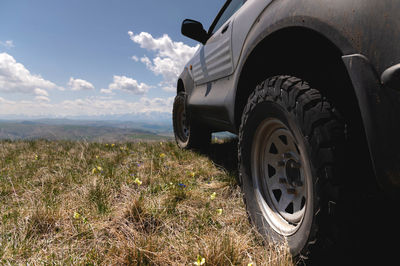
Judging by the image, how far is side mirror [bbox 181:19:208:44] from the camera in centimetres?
278

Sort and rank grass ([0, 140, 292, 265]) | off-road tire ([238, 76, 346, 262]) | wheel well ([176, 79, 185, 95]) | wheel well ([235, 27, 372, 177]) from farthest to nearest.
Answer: wheel well ([176, 79, 185, 95]), grass ([0, 140, 292, 265]), wheel well ([235, 27, 372, 177]), off-road tire ([238, 76, 346, 262])

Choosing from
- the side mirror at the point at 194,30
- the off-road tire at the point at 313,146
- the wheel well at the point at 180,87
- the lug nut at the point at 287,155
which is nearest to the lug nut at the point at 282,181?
the lug nut at the point at 287,155

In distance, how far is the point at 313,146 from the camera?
0.93m

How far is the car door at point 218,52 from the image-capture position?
2045 mm

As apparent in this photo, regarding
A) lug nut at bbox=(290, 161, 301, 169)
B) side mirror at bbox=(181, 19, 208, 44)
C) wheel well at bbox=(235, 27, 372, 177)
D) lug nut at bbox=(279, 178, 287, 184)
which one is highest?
side mirror at bbox=(181, 19, 208, 44)

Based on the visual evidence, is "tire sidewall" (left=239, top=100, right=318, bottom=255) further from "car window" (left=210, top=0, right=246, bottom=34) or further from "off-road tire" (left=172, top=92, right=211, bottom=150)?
"off-road tire" (left=172, top=92, right=211, bottom=150)

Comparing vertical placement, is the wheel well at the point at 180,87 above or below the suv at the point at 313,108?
above

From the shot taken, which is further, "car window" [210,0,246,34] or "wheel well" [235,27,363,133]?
"car window" [210,0,246,34]

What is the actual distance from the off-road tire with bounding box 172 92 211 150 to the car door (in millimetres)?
693

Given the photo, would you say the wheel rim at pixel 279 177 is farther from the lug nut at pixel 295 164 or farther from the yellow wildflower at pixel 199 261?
the yellow wildflower at pixel 199 261

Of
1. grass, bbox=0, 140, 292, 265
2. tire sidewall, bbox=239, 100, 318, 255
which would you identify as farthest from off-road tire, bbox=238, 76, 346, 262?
grass, bbox=0, 140, 292, 265

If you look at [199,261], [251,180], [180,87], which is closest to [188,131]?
[180,87]

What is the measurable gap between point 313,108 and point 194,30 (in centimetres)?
224

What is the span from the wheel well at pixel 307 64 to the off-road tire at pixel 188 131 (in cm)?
191
